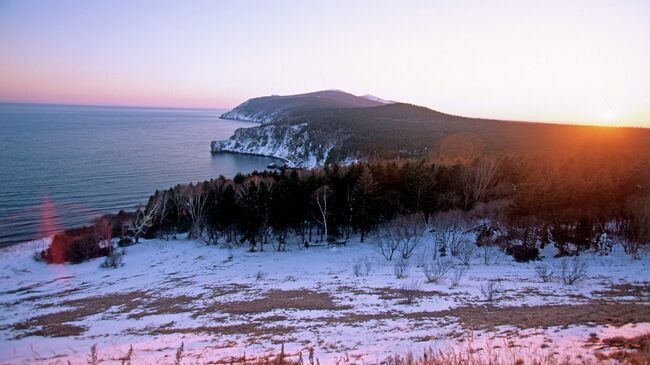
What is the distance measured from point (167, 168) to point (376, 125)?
286 ft

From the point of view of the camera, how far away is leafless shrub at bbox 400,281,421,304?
20938 millimetres

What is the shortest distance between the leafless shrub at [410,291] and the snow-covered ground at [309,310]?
0.57 feet

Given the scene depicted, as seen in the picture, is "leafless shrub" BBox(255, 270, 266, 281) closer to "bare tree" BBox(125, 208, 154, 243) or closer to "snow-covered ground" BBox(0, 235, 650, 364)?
"snow-covered ground" BBox(0, 235, 650, 364)

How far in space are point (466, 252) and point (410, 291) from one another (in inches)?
460

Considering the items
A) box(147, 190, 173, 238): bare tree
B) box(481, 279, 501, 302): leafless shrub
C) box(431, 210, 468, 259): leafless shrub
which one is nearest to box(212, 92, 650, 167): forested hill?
box(431, 210, 468, 259): leafless shrub

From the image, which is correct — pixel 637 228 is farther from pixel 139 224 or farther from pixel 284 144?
pixel 284 144

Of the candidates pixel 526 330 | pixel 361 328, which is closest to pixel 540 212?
pixel 526 330

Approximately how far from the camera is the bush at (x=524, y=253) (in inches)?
1211

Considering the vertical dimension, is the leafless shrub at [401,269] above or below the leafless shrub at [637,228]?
below

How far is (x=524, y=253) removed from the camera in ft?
102

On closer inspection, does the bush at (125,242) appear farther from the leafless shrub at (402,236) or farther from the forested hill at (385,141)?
the forested hill at (385,141)

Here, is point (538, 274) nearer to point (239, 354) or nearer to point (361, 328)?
point (361, 328)

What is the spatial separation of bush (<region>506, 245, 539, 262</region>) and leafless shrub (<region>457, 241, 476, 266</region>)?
3.23 meters

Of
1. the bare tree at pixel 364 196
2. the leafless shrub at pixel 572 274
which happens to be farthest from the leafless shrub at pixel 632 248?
the bare tree at pixel 364 196
